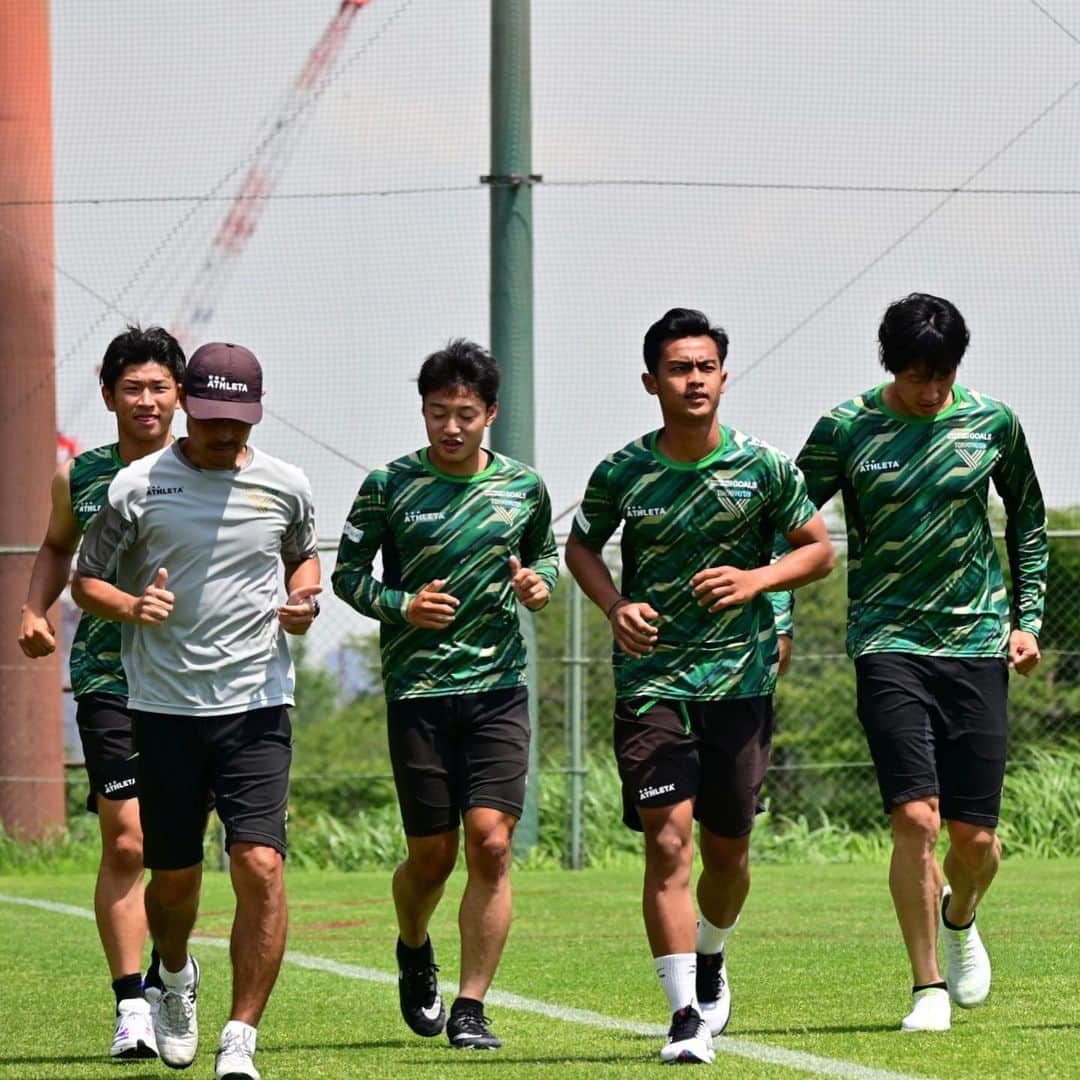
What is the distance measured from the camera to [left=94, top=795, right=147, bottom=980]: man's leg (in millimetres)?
7375

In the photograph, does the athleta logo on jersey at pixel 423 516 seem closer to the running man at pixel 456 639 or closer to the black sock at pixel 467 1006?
the running man at pixel 456 639

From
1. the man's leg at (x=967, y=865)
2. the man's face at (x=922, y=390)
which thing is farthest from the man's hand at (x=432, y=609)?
the man's leg at (x=967, y=865)

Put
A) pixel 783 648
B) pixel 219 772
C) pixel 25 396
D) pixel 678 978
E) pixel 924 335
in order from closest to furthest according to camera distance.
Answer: pixel 219 772
pixel 678 978
pixel 924 335
pixel 783 648
pixel 25 396

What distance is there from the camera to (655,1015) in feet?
25.2

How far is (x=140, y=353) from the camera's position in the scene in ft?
24.4

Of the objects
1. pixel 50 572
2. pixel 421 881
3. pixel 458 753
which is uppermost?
pixel 50 572

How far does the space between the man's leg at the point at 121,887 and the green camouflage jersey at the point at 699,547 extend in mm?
1738

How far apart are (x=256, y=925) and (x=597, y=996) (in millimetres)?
2371

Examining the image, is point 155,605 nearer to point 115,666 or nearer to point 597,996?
point 115,666

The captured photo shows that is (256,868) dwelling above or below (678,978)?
above

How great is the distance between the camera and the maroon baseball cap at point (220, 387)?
625 cm

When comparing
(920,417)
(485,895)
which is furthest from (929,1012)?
(920,417)

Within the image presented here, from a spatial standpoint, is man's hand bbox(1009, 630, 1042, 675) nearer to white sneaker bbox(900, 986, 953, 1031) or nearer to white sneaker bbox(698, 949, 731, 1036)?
white sneaker bbox(900, 986, 953, 1031)

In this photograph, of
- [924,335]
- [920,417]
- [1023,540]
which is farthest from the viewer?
[1023,540]
